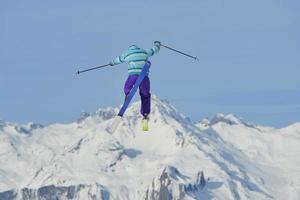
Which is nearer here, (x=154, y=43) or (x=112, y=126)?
(x=112, y=126)

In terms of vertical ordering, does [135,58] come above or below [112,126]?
above

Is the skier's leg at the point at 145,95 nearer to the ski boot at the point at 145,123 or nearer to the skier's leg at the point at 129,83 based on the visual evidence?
the ski boot at the point at 145,123

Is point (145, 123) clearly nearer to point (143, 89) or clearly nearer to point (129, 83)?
point (143, 89)

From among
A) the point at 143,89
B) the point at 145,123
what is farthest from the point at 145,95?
the point at 145,123

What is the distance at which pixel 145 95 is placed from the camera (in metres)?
80.2

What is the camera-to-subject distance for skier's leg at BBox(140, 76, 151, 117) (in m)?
79.3

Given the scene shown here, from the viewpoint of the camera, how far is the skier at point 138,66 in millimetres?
79500

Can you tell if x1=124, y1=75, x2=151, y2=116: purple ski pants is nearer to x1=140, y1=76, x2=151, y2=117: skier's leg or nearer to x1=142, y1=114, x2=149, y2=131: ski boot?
x1=140, y1=76, x2=151, y2=117: skier's leg

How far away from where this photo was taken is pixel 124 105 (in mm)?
77625

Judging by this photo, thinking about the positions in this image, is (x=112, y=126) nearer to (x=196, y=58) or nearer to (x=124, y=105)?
(x=124, y=105)

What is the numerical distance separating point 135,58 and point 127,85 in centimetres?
195

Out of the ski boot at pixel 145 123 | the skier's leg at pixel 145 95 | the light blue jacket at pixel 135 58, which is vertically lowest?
the ski boot at pixel 145 123

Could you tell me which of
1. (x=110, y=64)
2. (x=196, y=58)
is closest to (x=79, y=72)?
(x=110, y=64)

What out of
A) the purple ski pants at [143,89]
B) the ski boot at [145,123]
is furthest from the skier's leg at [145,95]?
the ski boot at [145,123]
